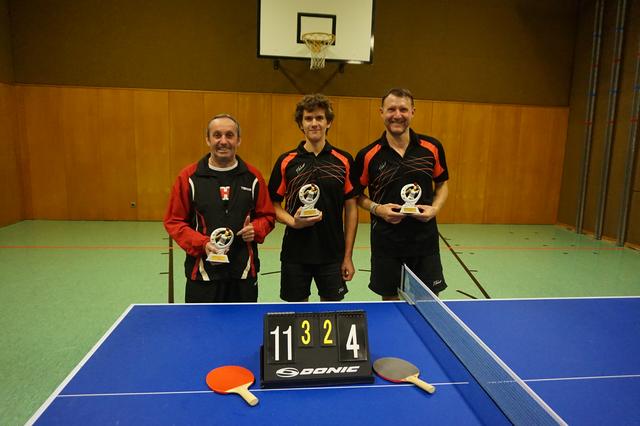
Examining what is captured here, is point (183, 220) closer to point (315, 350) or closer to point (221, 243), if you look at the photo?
point (221, 243)

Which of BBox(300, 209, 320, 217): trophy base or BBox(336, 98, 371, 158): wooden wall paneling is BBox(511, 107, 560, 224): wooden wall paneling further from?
BBox(300, 209, 320, 217): trophy base

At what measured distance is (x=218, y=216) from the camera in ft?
8.54

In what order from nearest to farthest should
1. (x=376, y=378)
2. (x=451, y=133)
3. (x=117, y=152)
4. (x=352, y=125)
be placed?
(x=376, y=378) < (x=117, y=152) < (x=352, y=125) < (x=451, y=133)

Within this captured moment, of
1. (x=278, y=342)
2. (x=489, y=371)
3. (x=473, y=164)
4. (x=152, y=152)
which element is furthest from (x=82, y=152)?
(x=489, y=371)

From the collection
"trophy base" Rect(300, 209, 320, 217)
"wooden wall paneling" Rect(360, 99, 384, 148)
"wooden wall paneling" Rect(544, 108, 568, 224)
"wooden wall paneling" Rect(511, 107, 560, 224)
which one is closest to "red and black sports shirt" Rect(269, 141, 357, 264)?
"trophy base" Rect(300, 209, 320, 217)

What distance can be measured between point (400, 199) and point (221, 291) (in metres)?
1.32

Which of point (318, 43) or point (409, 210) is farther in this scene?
point (318, 43)

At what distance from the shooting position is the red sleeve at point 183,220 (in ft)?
8.34

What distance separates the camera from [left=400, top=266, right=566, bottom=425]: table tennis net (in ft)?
4.22

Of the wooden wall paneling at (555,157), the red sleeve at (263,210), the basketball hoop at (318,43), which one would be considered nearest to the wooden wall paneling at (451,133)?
the wooden wall paneling at (555,157)

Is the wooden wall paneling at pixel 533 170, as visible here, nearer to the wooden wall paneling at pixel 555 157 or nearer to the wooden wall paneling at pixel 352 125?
the wooden wall paneling at pixel 555 157

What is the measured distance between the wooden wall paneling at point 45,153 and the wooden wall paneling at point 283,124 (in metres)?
4.06

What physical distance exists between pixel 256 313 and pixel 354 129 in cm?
711

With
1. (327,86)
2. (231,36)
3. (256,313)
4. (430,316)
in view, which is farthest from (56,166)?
(430,316)
